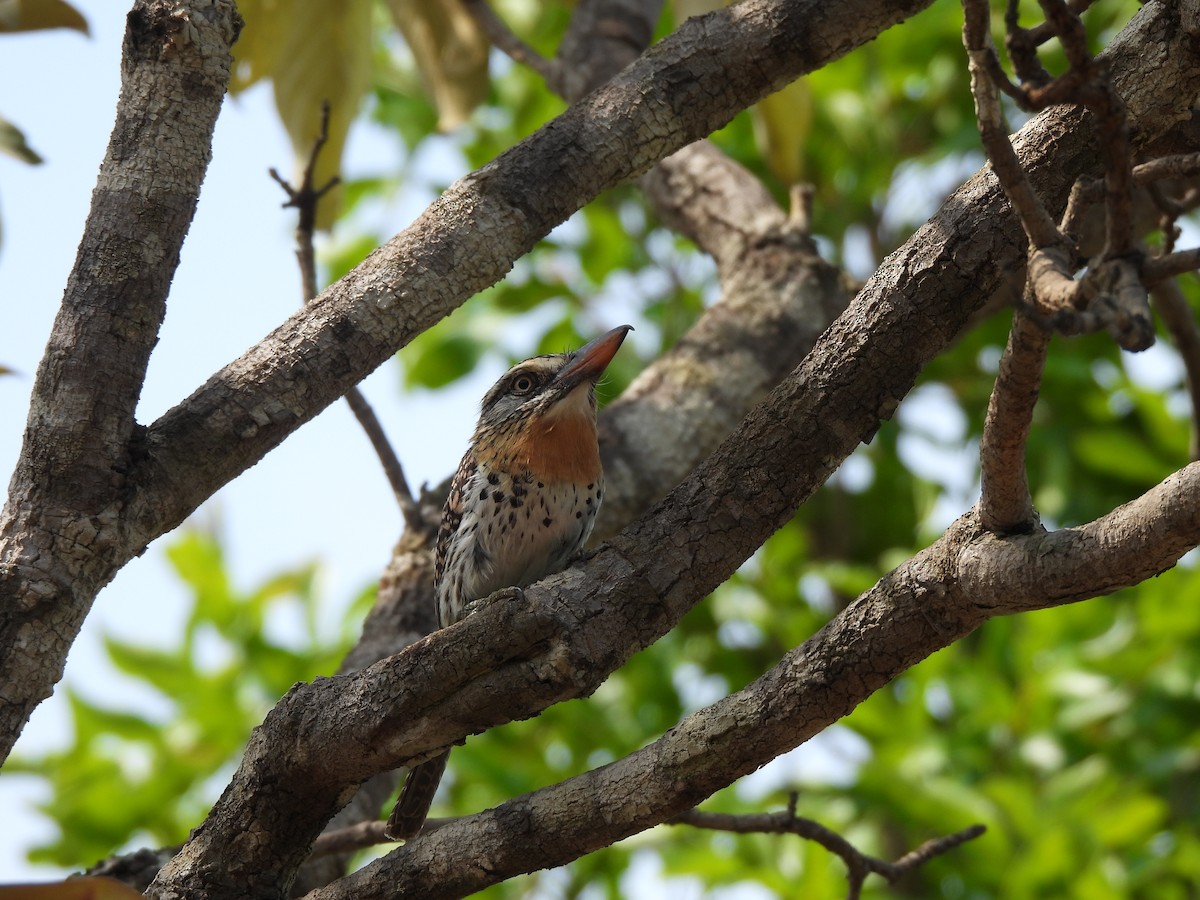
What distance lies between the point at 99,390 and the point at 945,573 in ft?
6.13

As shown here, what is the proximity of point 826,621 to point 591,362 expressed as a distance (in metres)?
2.81

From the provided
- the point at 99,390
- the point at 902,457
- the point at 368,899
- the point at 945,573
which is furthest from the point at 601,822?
the point at 902,457

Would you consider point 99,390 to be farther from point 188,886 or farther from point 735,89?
point 735,89

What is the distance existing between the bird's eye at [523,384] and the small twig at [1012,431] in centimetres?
298

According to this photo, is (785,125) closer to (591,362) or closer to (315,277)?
(591,362)

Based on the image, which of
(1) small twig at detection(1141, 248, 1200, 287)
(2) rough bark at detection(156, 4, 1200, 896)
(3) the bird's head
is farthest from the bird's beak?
(1) small twig at detection(1141, 248, 1200, 287)

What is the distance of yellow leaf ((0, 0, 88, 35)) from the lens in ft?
12.8

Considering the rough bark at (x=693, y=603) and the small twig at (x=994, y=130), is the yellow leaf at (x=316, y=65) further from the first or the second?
the small twig at (x=994, y=130)

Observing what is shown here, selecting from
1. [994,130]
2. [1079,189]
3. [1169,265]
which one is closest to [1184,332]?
[1079,189]

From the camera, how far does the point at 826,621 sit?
708 cm

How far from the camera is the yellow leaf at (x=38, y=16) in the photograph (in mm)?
3904

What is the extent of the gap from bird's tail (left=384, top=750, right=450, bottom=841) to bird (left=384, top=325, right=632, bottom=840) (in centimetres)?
22

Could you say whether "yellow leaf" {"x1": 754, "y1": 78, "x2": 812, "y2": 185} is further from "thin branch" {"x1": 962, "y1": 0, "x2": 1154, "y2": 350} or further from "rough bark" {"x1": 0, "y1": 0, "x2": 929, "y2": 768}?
"thin branch" {"x1": 962, "y1": 0, "x2": 1154, "y2": 350}

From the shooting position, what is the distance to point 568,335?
7844 millimetres
